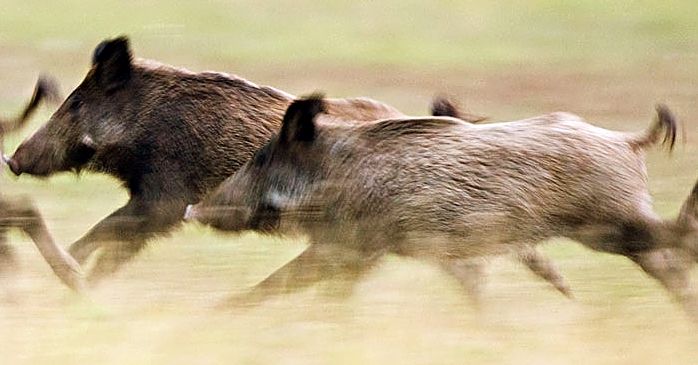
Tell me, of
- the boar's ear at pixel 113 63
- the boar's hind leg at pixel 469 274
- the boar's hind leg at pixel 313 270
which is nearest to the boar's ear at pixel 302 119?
the boar's hind leg at pixel 313 270

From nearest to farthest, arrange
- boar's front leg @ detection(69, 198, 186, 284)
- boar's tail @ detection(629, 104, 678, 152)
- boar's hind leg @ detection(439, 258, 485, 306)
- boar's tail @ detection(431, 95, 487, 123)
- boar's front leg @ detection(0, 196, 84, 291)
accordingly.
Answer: boar's tail @ detection(629, 104, 678, 152)
boar's hind leg @ detection(439, 258, 485, 306)
boar's front leg @ detection(0, 196, 84, 291)
boar's front leg @ detection(69, 198, 186, 284)
boar's tail @ detection(431, 95, 487, 123)

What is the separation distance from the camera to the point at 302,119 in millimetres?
6754

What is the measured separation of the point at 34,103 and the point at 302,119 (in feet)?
5.23

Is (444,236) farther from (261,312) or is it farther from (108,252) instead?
(108,252)

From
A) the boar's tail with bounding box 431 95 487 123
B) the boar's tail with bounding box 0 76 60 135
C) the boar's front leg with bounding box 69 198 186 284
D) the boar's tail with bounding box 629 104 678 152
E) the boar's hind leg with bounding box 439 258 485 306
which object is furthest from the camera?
the boar's tail with bounding box 0 76 60 135

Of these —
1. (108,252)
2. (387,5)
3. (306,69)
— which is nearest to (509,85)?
(306,69)

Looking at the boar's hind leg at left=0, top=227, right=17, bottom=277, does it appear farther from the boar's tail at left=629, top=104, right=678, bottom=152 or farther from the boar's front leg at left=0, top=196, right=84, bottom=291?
the boar's tail at left=629, top=104, right=678, bottom=152

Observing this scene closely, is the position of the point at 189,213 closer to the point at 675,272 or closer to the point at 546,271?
the point at 546,271

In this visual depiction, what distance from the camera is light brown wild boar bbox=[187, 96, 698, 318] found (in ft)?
20.9

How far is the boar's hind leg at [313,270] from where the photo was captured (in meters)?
6.59

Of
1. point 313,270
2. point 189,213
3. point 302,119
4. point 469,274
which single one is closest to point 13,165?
point 189,213

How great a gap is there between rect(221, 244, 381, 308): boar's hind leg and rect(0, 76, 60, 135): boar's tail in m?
1.63

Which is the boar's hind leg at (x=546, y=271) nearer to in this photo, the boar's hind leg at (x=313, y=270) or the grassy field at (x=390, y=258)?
the grassy field at (x=390, y=258)

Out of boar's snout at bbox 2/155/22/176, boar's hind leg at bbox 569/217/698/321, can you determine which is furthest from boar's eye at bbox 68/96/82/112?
boar's hind leg at bbox 569/217/698/321
